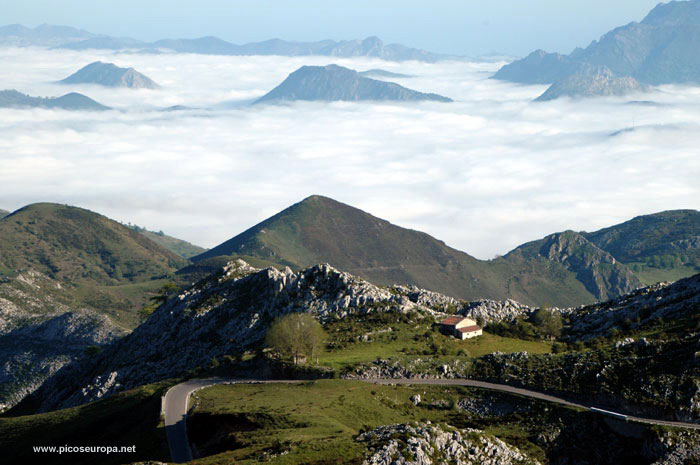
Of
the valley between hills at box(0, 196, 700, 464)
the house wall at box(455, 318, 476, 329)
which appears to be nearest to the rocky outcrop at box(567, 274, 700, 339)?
the valley between hills at box(0, 196, 700, 464)

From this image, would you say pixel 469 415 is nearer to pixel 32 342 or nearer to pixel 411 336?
pixel 411 336

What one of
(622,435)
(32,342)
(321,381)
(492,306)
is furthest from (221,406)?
(32,342)

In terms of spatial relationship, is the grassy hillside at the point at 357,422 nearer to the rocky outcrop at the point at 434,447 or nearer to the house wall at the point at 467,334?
the rocky outcrop at the point at 434,447

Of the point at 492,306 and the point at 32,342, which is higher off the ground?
the point at 492,306

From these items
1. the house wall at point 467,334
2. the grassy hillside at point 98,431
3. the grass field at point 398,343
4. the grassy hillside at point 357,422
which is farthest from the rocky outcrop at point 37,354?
the house wall at point 467,334

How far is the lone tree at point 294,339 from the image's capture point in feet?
360

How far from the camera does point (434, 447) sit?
6800cm

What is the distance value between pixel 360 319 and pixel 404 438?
64704 millimetres

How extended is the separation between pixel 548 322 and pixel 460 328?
19425 millimetres

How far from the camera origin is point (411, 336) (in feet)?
402

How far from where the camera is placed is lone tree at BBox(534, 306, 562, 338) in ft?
434

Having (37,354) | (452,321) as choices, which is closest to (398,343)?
(452,321)

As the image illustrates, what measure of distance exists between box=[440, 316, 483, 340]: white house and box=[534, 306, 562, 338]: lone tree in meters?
13.2

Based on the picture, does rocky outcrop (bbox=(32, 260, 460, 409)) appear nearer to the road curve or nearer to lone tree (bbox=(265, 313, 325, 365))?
lone tree (bbox=(265, 313, 325, 365))
